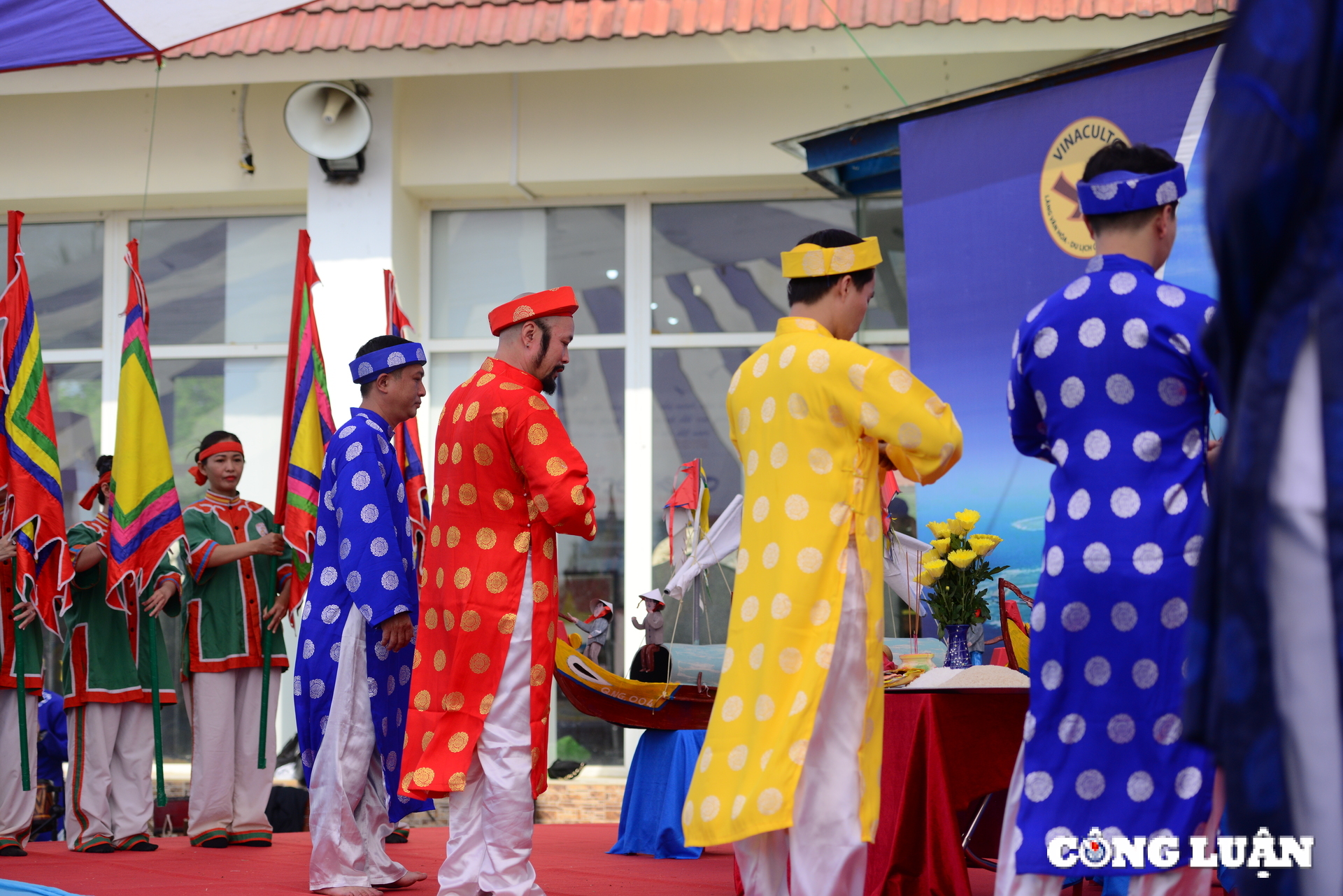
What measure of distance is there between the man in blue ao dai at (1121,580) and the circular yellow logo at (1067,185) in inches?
118

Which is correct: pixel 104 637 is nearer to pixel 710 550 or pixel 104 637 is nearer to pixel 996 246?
pixel 710 550

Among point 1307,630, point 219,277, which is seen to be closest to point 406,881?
point 1307,630

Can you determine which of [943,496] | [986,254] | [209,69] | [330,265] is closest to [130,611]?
[330,265]

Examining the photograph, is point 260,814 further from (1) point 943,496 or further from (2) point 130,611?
(1) point 943,496

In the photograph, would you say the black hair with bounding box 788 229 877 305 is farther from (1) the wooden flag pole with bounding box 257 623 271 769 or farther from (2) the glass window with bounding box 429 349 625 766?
(2) the glass window with bounding box 429 349 625 766

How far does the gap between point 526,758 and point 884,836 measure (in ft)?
3.06

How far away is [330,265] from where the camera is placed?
7074mm

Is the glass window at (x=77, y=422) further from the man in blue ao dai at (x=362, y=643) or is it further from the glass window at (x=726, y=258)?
the man in blue ao dai at (x=362, y=643)

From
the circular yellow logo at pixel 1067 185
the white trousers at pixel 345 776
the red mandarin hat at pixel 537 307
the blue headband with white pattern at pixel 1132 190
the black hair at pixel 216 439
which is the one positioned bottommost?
the white trousers at pixel 345 776

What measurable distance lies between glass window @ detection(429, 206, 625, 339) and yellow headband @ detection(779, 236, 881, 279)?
181 inches

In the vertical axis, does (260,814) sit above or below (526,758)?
below

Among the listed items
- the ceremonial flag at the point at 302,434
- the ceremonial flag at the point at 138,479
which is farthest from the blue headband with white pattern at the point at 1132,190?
the ceremonial flag at the point at 138,479

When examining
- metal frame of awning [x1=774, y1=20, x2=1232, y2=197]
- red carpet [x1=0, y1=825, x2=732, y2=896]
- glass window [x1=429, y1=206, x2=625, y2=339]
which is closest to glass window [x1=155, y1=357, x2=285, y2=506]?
glass window [x1=429, y1=206, x2=625, y2=339]

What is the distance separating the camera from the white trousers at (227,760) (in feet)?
16.8
